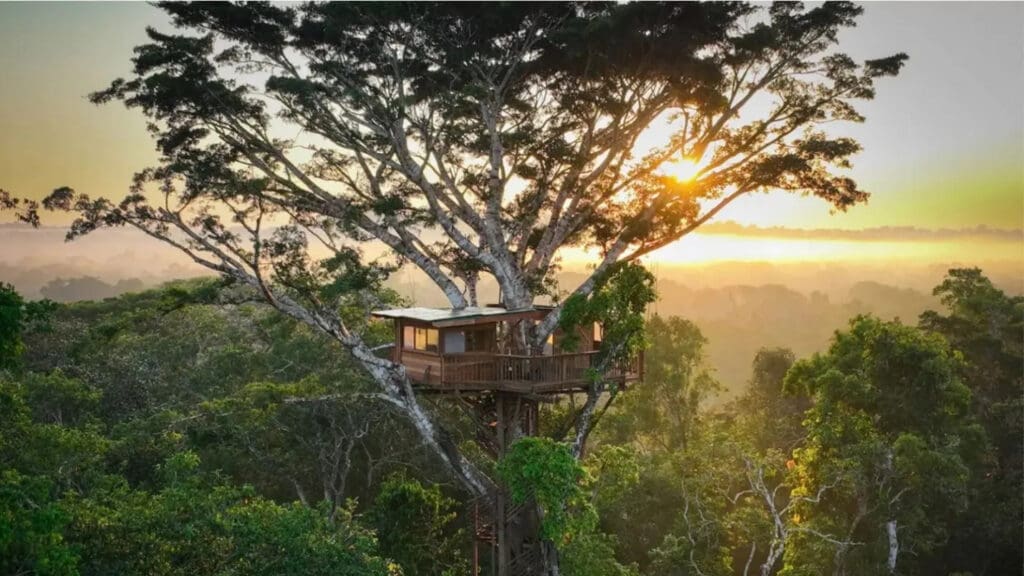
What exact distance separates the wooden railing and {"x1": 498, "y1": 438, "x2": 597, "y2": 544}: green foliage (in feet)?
4.45

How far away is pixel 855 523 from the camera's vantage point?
63.3 ft

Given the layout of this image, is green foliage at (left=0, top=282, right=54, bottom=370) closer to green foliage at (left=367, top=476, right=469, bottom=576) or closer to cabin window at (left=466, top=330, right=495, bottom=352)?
cabin window at (left=466, top=330, right=495, bottom=352)

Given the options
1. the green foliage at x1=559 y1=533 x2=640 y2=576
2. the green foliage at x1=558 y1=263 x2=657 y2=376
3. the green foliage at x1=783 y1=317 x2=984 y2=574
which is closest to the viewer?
the green foliage at x1=558 y1=263 x2=657 y2=376

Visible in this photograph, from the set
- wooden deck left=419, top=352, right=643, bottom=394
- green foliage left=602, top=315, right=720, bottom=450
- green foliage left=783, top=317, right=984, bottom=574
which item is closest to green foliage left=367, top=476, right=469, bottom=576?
wooden deck left=419, top=352, right=643, bottom=394

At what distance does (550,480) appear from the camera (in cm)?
1416

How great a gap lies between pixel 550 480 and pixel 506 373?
2371mm

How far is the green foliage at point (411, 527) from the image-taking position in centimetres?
1922

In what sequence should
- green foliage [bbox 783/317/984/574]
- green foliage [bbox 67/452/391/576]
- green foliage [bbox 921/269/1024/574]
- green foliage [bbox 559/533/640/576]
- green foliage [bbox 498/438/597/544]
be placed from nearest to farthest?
green foliage [bbox 67/452/391/576], green foliage [bbox 498/438/597/544], green foliage [bbox 559/533/640/576], green foliage [bbox 783/317/984/574], green foliage [bbox 921/269/1024/574]

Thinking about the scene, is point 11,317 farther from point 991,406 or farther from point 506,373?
point 991,406

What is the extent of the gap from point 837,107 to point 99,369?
23877mm

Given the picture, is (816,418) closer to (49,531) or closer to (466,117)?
(466,117)

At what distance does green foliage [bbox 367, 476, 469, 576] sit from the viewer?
63.1 feet

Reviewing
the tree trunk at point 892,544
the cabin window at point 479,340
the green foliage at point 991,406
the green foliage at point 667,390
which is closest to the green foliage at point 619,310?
the cabin window at point 479,340

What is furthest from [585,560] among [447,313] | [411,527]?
[447,313]
